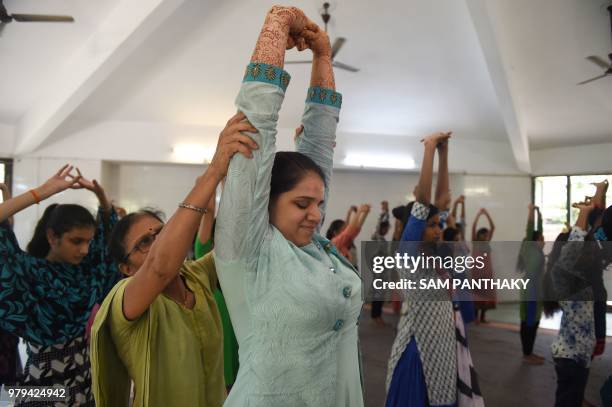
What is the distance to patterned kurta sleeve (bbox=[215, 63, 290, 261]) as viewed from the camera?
84 cm

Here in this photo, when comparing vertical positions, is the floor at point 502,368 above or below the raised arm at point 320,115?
below

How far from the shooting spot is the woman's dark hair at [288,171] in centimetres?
95

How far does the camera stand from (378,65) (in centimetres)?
634

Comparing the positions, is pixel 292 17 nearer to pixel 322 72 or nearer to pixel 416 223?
pixel 322 72

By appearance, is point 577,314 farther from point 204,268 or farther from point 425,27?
point 425,27

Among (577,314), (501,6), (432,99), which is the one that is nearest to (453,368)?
(577,314)

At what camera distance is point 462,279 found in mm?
2396

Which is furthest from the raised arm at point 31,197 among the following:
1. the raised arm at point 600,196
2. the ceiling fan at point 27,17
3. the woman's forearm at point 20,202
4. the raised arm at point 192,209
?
the ceiling fan at point 27,17

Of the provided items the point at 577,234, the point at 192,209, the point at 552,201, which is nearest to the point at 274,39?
the point at 192,209

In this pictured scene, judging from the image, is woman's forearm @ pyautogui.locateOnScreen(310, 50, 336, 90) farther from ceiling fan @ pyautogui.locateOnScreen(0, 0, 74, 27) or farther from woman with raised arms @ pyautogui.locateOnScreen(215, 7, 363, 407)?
ceiling fan @ pyautogui.locateOnScreen(0, 0, 74, 27)

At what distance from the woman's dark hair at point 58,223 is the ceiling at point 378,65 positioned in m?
3.90

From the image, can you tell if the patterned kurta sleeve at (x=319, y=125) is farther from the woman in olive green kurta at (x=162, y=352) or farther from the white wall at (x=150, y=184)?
the white wall at (x=150, y=184)

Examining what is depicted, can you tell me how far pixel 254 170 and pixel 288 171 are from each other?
0.12 m

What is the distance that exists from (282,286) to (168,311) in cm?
44
